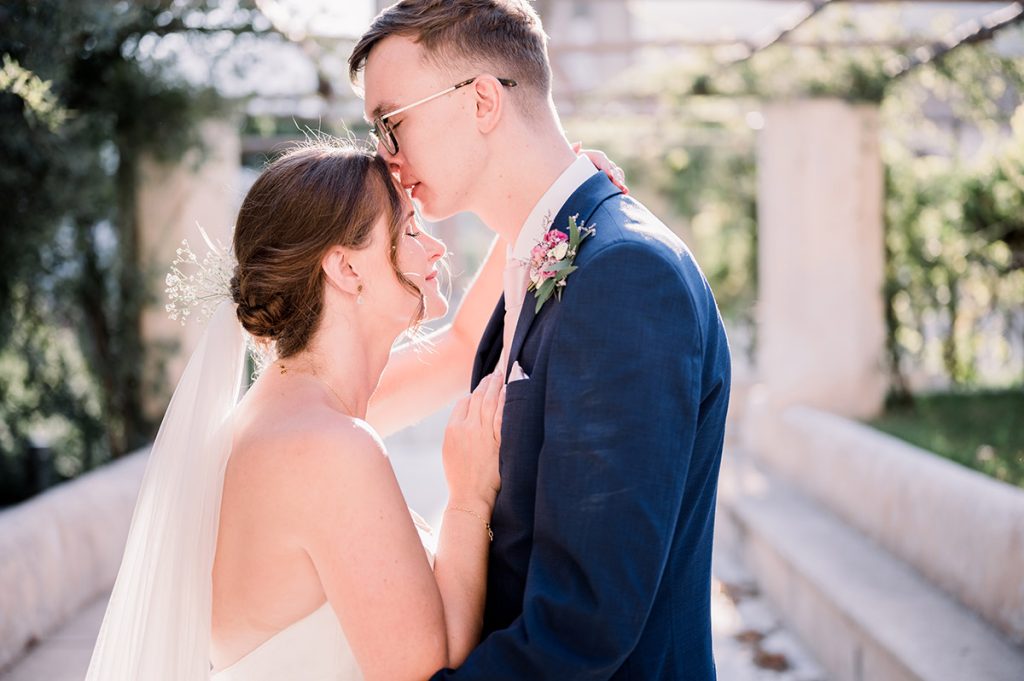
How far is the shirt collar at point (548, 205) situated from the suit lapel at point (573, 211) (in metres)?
0.04

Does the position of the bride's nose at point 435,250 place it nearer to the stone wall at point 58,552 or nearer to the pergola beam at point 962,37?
the stone wall at point 58,552

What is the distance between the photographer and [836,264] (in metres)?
8.12

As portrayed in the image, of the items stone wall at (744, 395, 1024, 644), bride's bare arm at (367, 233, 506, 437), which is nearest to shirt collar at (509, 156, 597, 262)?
bride's bare arm at (367, 233, 506, 437)

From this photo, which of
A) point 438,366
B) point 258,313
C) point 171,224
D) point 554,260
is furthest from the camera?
point 171,224

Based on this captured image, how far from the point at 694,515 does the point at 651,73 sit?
7754 millimetres

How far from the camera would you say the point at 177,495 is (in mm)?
2229

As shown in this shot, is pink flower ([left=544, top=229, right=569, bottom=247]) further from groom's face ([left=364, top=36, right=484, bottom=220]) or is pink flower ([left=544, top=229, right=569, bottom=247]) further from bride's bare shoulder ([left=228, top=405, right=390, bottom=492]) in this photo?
bride's bare shoulder ([left=228, top=405, right=390, bottom=492])

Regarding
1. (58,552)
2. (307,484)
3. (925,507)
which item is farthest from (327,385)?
(925,507)

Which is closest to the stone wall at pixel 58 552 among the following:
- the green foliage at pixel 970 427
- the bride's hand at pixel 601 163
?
the bride's hand at pixel 601 163

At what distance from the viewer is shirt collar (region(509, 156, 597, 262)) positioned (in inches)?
85.4

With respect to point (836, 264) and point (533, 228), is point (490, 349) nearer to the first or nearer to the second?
point (533, 228)

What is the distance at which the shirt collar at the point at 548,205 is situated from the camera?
85.4 inches

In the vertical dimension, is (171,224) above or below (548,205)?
above

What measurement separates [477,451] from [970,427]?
5.74m
